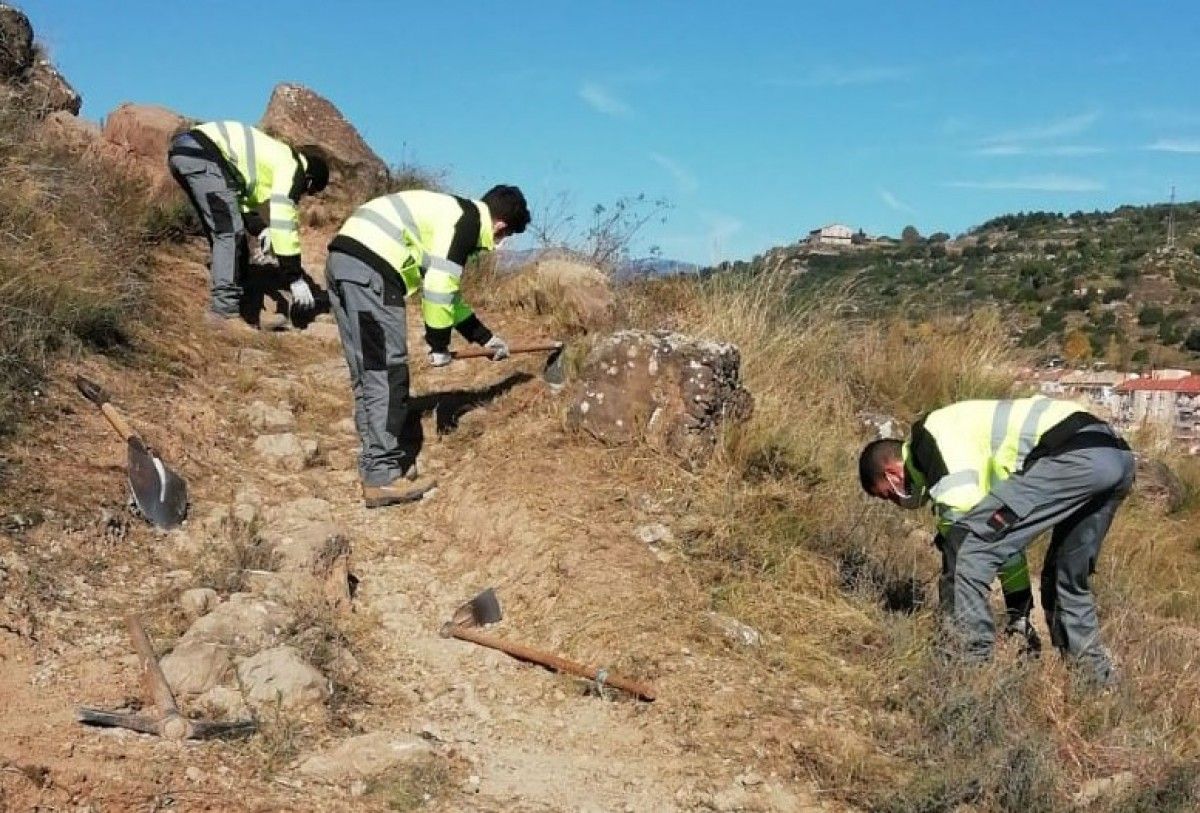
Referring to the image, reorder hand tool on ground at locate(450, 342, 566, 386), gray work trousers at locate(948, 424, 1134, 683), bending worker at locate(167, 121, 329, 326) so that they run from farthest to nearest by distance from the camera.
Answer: bending worker at locate(167, 121, 329, 326) → hand tool on ground at locate(450, 342, 566, 386) → gray work trousers at locate(948, 424, 1134, 683)

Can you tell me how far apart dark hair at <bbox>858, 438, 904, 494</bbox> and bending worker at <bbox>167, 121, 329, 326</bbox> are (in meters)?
4.21

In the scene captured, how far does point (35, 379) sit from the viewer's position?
17.9 feet

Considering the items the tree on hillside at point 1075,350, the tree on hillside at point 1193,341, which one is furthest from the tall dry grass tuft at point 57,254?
the tree on hillside at point 1193,341

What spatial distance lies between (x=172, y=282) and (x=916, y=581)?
18.3 ft

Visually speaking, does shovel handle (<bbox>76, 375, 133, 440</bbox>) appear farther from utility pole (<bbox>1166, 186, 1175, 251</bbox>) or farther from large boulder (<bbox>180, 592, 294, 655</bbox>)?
utility pole (<bbox>1166, 186, 1175, 251</bbox>)

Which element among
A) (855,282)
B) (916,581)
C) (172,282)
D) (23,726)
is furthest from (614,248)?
(23,726)

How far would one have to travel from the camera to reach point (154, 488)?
4.93 meters

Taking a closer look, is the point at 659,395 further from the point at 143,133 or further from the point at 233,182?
the point at 143,133

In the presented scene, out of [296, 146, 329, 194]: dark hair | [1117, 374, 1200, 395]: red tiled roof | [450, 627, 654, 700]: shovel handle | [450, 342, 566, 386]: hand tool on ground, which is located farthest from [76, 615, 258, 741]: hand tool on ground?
[1117, 374, 1200, 395]: red tiled roof

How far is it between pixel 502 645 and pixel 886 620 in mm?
1595

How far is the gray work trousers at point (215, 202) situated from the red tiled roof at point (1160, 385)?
8133 millimetres

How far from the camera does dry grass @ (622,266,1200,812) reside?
141 inches

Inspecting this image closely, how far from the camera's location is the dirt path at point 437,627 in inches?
129

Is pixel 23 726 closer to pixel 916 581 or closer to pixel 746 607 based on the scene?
pixel 746 607
